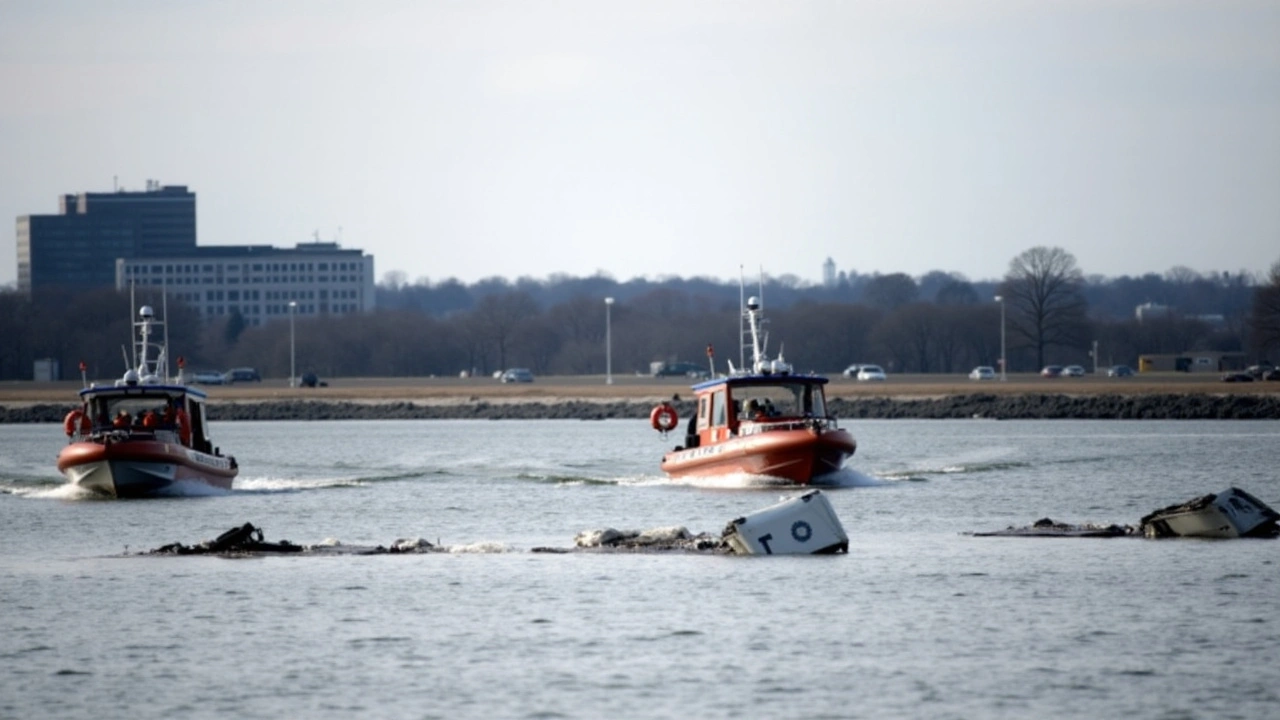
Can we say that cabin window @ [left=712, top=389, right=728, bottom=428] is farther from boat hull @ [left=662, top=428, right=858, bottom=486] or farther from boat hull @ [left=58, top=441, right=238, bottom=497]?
boat hull @ [left=58, top=441, right=238, bottom=497]

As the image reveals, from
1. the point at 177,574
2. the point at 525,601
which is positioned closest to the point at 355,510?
the point at 177,574

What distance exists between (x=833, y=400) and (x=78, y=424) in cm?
7299

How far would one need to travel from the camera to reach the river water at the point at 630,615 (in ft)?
79.0

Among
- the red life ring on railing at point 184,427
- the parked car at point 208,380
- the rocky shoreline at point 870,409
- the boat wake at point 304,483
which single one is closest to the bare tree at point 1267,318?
the rocky shoreline at point 870,409

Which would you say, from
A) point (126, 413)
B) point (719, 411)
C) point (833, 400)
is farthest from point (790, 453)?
point (833, 400)

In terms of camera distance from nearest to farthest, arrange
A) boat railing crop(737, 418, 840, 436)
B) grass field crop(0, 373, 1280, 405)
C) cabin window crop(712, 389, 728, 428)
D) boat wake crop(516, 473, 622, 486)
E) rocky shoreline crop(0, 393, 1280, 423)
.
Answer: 1. boat railing crop(737, 418, 840, 436)
2. cabin window crop(712, 389, 728, 428)
3. boat wake crop(516, 473, 622, 486)
4. rocky shoreline crop(0, 393, 1280, 423)
5. grass field crop(0, 373, 1280, 405)

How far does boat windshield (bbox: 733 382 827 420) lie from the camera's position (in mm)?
54219

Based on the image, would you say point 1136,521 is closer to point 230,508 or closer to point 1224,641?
point 1224,641

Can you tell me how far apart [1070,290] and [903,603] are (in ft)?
521

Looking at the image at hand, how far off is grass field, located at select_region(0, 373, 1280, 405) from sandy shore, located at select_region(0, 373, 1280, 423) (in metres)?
0.07

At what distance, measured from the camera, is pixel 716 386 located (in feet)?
182

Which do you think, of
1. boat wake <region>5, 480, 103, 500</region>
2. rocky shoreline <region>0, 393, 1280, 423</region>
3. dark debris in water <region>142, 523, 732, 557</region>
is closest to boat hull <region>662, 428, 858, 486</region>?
dark debris in water <region>142, 523, 732, 557</region>

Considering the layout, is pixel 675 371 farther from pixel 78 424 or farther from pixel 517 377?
pixel 78 424

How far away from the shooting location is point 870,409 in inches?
4562
